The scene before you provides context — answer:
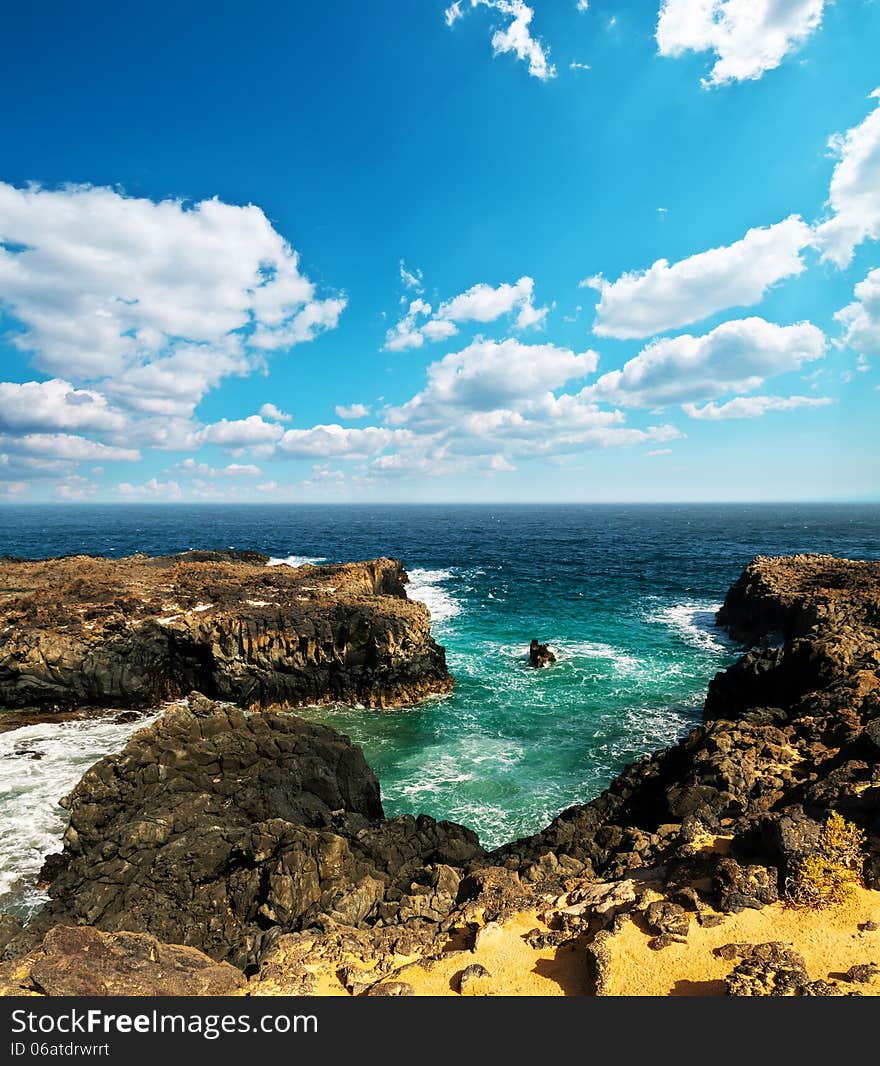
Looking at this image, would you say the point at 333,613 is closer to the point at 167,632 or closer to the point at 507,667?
the point at 167,632

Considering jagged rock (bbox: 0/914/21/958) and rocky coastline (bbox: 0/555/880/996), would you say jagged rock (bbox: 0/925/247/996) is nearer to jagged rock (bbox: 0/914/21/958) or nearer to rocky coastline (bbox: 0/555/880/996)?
rocky coastline (bbox: 0/555/880/996)

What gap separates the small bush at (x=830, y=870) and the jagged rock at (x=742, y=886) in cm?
31

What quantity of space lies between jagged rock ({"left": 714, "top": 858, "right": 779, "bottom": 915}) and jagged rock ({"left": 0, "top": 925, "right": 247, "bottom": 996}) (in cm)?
867

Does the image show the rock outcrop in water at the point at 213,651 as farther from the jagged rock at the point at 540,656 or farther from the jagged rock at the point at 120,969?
the jagged rock at the point at 120,969

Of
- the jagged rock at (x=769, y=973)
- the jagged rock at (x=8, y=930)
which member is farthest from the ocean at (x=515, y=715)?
the jagged rock at (x=769, y=973)

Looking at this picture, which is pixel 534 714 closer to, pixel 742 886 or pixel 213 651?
pixel 742 886

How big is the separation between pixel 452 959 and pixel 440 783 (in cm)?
1325

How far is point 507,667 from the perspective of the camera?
35312 mm

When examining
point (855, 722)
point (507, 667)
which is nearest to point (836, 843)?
point (855, 722)

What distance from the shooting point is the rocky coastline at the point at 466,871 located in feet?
27.1

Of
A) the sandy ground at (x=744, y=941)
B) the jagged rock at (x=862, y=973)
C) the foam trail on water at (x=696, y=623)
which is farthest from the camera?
the foam trail on water at (x=696, y=623)

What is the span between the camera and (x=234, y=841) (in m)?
13.5

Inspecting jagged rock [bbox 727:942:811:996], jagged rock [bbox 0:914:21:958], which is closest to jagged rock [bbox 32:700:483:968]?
jagged rock [bbox 0:914:21:958]

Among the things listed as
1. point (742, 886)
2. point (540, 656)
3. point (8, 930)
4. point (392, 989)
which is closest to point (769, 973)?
point (742, 886)
